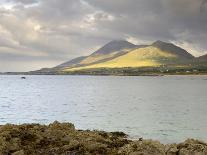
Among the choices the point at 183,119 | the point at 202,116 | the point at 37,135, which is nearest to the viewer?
the point at 37,135

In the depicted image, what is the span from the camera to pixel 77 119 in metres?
54.9

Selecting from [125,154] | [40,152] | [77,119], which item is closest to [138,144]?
[125,154]

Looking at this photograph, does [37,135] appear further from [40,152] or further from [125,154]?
[125,154]

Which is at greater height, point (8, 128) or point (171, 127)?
point (8, 128)

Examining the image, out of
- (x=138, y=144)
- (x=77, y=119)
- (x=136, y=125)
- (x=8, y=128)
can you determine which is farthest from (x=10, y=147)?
(x=77, y=119)

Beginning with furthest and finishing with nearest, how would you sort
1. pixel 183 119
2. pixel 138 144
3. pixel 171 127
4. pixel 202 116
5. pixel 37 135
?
pixel 202 116, pixel 183 119, pixel 171 127, pixel 37 135, pixel 138 144

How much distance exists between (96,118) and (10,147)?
3369 cm

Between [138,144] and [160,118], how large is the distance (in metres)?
33.4

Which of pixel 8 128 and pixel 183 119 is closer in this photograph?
pixel 8 128

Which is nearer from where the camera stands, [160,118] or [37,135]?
[37,135]

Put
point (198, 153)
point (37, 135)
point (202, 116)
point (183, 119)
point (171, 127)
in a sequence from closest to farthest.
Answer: point (198, 153)
point (37, 135)
point (171, 127)
point (183, 119)
point (202, 116)

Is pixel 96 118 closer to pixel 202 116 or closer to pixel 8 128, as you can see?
pixel 202 116

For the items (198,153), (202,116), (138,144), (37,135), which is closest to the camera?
(198,153)

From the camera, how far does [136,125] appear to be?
47625 millimetres
